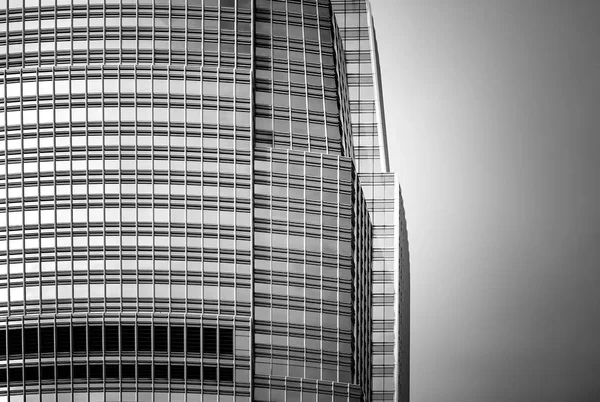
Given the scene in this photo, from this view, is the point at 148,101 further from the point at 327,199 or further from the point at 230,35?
the point at 327,199

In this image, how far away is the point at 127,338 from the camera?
102 meters

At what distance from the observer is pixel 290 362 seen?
109125 mm

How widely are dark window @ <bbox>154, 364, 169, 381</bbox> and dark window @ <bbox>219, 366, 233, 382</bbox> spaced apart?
7208mm

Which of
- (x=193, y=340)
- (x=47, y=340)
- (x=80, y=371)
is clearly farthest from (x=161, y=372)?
(x=47, y=340)

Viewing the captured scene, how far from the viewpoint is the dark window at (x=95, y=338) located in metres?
102

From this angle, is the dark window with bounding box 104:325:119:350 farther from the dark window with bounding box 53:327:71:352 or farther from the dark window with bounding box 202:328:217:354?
the dark window with bounding box 202:328:217:354

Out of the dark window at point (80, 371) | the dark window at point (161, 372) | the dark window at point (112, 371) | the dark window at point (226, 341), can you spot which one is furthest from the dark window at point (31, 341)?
the dark window at point (226, 341)

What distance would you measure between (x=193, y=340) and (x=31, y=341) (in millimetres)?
21611

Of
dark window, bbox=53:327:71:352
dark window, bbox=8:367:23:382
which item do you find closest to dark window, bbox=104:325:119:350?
dark window, bbox=53:327:71:352

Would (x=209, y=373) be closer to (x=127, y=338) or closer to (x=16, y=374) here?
(x=127, y=338)

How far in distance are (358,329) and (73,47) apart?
57.7 meters

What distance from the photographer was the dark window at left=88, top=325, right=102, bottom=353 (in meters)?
102

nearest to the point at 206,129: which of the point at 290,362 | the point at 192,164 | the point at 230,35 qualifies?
the point at 192,164

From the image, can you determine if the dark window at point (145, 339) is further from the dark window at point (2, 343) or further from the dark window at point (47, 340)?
the dark window at point (2, 343)
